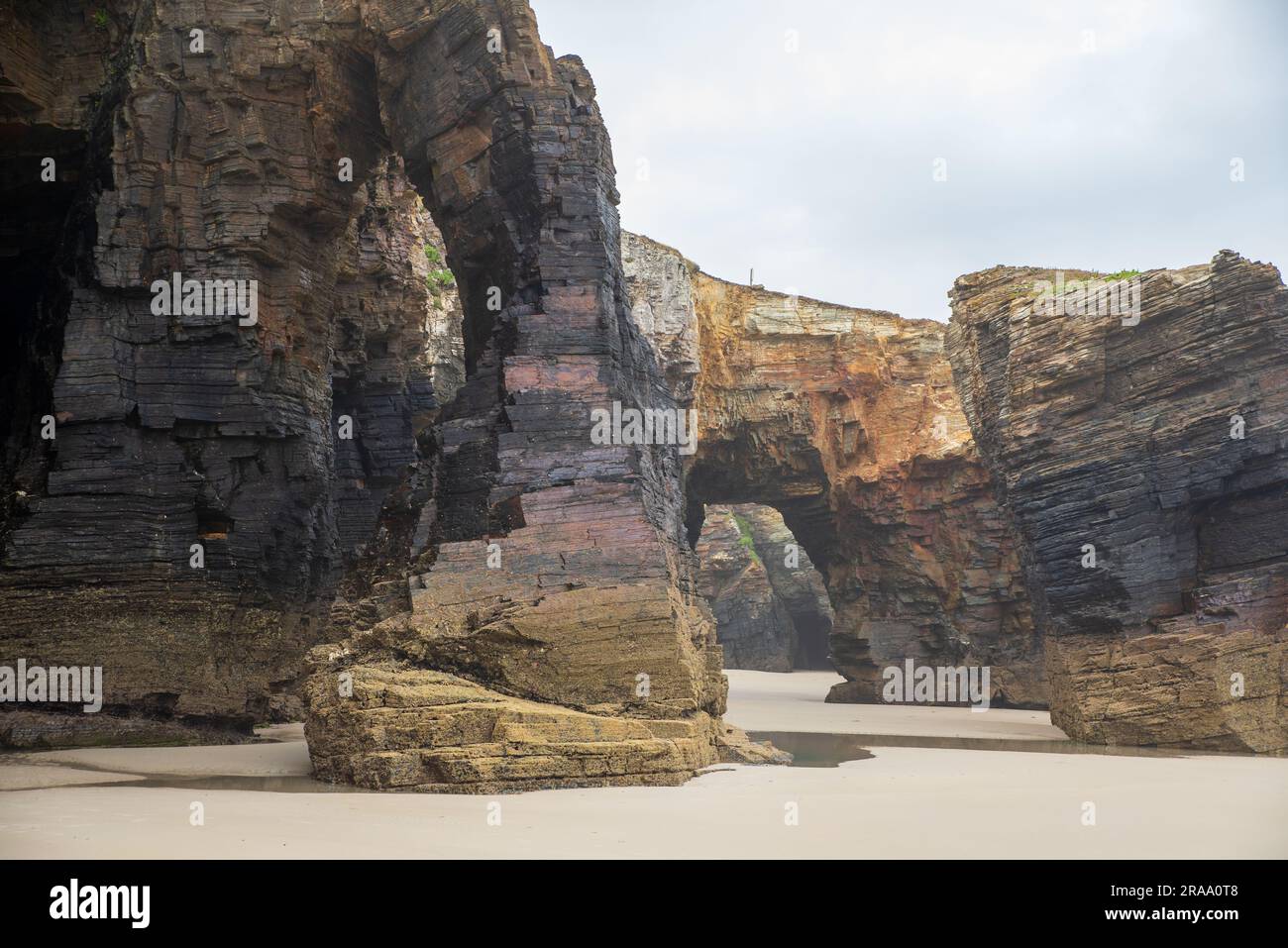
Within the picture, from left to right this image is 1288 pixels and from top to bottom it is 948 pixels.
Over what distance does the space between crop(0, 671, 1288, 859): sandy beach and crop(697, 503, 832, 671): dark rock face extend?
36.8 metres

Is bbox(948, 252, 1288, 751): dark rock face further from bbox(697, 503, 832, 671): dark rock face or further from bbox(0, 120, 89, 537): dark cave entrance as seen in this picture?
bbox(697, 503, 832, 671): dark rock face

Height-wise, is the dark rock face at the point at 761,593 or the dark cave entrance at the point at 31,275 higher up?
the dark cave entrance at the point at 31,275

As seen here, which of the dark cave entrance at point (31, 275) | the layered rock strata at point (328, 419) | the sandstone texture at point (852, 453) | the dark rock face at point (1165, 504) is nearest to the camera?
the layered rock strata at point (328, 419)

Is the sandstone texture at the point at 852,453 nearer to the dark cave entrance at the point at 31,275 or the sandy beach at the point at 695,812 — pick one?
the dark cave entrance at the point at 31,275

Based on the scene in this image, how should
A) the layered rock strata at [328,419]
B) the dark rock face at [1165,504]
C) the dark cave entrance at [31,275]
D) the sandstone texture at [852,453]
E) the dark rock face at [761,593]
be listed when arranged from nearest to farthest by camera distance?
the layered rock strata at [328,419]
the dark rock face at [1165,504]
the dark cave entrance at [31,275]
the sandstone texture at [852,453]
the dark rock face at [761,593]

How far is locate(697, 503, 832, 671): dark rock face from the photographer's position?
169 ft

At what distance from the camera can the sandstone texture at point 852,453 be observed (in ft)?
109

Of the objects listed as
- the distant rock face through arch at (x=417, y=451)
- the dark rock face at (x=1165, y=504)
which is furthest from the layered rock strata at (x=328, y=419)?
the dark rock face at (x=1165, y=504)

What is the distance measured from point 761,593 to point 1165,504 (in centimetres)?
3475

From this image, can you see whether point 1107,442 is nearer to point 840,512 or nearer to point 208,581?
point 208,581

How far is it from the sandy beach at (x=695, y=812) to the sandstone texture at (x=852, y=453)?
1894 centimetres

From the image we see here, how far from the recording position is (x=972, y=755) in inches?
606

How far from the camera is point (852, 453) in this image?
1390 inches

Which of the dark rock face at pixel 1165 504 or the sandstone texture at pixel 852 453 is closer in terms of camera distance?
the dark rock face at pixel 1165 504
